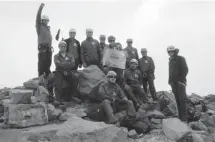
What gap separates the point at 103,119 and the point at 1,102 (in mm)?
4123

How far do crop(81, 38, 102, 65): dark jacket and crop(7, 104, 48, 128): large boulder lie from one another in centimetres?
320

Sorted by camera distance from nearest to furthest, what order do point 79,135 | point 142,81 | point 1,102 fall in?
1. point 79,135
2. point 1,102
3. point 142,81

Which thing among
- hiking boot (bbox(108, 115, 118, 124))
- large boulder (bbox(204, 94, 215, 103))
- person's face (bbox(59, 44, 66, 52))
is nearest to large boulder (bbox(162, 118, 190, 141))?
hiking boot (bbox(108, 115, 118, 124))

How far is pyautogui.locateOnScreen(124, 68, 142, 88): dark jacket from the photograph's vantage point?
40.1 ft

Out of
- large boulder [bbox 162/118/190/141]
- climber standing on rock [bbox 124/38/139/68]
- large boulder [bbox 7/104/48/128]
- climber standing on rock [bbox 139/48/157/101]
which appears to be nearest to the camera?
large boulder [bbox 162/118/190/141]

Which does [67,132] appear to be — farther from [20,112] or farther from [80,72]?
[80,72]

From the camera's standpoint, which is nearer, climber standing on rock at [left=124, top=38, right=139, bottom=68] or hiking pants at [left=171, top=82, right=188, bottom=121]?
hiking pants at [left=171, top=82, right=188, bottom=121]

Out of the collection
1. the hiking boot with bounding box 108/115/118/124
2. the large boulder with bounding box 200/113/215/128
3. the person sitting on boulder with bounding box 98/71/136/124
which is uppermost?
the person sitting on boulder with bounding box 98/71/136/124

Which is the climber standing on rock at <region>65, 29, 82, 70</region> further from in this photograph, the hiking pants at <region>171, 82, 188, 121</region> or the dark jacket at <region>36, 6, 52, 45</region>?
the hiking pants at <region>171, 82, 188, 121</region>

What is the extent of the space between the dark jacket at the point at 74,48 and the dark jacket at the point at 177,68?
3879 millimetres

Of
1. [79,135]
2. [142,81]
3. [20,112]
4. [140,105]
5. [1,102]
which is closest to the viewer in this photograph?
[79,135]

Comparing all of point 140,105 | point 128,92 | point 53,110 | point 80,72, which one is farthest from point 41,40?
point 140,105

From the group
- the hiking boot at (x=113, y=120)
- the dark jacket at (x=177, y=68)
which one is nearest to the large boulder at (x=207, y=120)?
the dark jacket at (x=177, y=68)

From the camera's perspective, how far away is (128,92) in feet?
37.9
